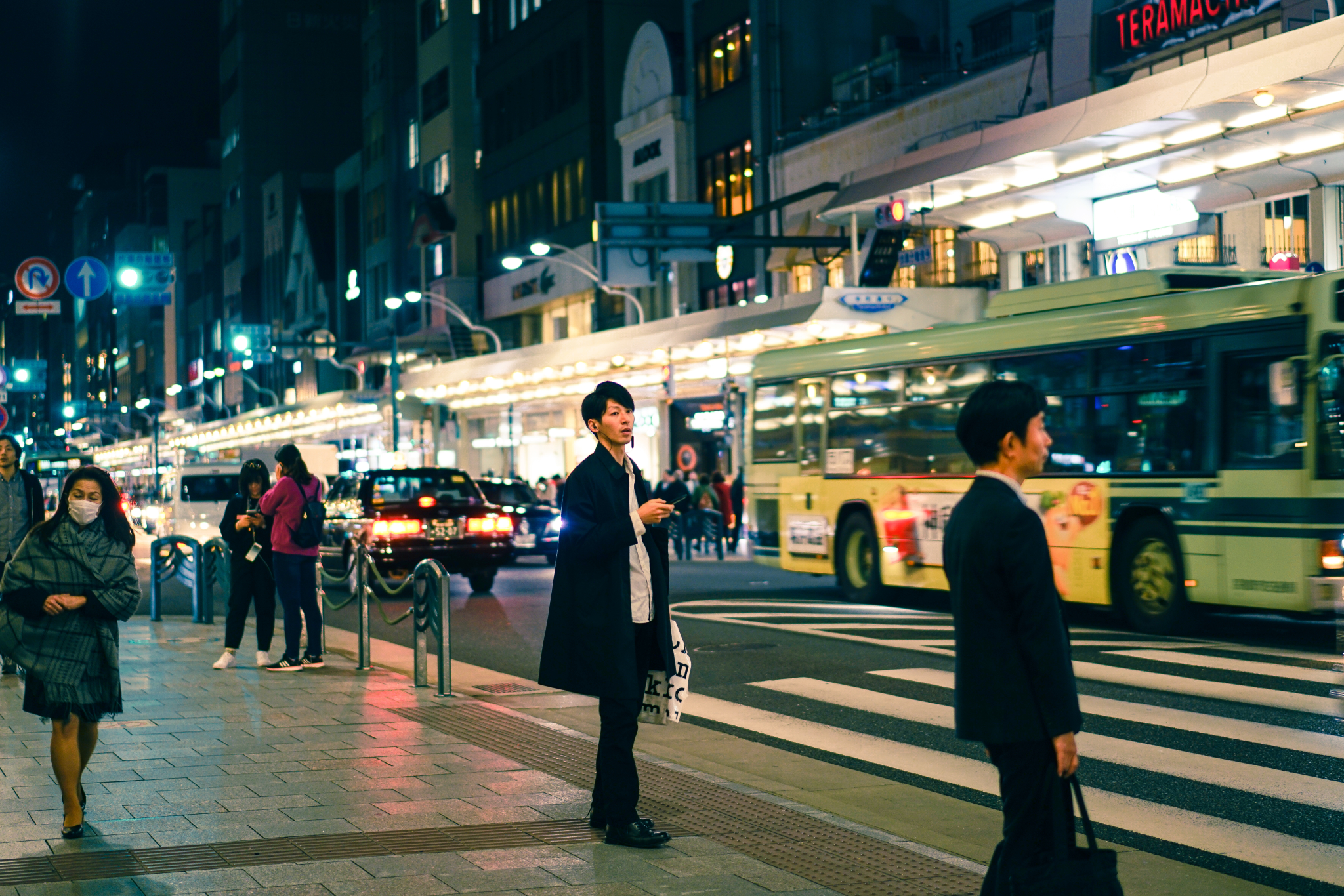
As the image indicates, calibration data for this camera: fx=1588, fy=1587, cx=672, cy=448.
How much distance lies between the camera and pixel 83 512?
696cm

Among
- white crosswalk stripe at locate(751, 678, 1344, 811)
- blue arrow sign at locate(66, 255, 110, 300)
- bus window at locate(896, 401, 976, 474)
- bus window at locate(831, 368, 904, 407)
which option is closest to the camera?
white crosswalk stripe at locate(751, 678, 1344, 811)

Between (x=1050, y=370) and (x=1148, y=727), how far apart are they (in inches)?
259

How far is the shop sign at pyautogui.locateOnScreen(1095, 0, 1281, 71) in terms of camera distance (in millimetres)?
24094

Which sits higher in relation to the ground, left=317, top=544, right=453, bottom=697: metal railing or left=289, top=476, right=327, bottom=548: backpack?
left=289, top=476, right=327, bottom=548: backpack

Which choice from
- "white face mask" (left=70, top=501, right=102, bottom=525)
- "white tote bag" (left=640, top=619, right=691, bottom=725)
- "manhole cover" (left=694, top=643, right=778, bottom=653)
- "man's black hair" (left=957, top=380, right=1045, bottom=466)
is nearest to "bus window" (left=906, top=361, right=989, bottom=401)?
"manhole cover" (left=694, top=643, right=778, bottom=653)

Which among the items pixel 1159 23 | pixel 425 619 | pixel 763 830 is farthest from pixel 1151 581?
pixel 1159 23

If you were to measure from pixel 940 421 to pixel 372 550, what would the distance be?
828 centimetres

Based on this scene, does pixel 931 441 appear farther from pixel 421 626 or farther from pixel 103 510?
pixel 103 510

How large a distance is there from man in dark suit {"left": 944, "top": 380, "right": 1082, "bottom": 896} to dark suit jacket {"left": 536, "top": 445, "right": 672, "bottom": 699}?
215cm

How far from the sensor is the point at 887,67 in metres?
37.4

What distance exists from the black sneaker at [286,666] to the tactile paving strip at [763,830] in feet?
13.6

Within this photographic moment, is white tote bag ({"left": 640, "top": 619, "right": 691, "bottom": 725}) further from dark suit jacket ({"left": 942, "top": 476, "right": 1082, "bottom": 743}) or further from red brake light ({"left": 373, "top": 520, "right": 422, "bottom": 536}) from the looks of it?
red brake light ({"left": 373, "top": 520, "right": 422, "bottom": 536})

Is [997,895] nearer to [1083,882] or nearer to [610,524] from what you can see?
[1083,882]

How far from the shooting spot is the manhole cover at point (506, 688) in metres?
11.7
